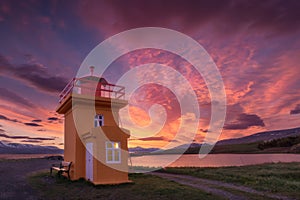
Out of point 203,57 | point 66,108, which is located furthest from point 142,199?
point 203,57

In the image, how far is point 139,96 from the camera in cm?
2355

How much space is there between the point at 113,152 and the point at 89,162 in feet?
5.81

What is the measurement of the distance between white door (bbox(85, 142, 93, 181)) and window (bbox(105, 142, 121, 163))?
110 centimetres

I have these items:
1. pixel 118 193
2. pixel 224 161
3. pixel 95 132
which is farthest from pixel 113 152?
pixel 224 161

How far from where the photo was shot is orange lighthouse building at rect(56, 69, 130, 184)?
13898 millimetres

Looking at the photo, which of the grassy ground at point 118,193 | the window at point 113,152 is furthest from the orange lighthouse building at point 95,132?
the grassy ground at point 118,193

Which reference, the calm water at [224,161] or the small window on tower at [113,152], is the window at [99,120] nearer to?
the small window on tower at [113,152]

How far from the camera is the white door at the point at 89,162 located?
14.4m

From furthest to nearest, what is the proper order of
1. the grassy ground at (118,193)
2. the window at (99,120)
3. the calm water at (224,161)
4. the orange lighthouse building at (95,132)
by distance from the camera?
the calm water at (224,161), the window at (99,120), the orange lighthouse building at (95,132), the grassy ground at (118,193)

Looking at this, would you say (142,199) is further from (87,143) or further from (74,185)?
(87,143)

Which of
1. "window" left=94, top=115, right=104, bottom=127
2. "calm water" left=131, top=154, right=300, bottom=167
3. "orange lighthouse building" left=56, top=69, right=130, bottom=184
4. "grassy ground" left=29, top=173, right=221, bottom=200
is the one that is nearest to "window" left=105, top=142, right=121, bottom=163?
"orange lighthouse building" left=56, top=69, right=130, bottom=184

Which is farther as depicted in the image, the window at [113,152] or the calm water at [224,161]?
the calm water at [224,161]

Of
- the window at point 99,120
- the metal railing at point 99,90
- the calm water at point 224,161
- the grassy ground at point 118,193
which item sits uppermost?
the metal railing at point 99,90

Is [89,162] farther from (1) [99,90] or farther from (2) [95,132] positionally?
(1) [99,90]
